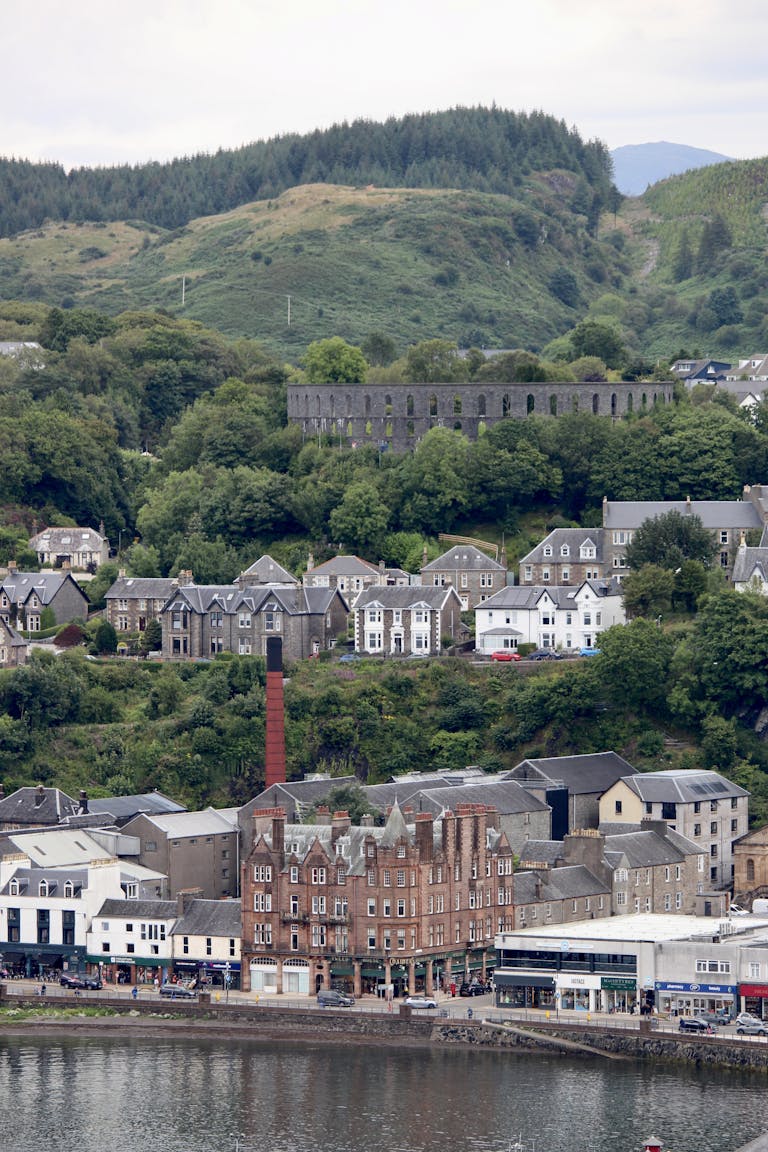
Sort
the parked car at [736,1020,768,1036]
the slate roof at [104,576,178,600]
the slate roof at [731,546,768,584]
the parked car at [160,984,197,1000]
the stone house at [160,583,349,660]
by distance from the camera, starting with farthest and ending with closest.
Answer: the slate roof at [104,576,178,600] → the stone house at [160,583,349,660] → the slate roof at [731,546,768,584] → the parked car at [160,984,197,1000] → the parked car at [736,1020,768,1036]

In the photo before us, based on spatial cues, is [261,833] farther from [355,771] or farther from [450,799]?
[355,771]

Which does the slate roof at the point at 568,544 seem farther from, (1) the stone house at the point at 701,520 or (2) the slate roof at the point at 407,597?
(2) the slate roof at the point at 407,597

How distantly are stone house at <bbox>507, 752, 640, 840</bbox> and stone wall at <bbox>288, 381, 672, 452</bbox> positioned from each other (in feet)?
114

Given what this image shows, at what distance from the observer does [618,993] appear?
89.4 metres

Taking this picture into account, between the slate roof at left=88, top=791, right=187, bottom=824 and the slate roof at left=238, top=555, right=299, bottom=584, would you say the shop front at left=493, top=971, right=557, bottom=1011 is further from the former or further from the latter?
the slate roof at left=238, top=555, right=299, bottom=584

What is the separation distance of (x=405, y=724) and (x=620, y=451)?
23019mm

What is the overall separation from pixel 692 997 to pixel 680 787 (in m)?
18.2

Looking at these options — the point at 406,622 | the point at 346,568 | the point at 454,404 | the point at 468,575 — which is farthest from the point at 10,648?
the point at 454,404

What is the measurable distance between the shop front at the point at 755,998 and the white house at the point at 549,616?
3545 cm

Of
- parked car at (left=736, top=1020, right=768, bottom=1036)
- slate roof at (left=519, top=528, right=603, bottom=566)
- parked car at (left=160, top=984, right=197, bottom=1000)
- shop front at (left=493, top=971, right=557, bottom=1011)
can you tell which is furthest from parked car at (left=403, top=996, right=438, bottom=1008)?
slate roof at (left=519, top=528, right=603, bottom=566)

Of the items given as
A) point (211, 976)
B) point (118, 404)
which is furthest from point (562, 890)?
point (118, 404)

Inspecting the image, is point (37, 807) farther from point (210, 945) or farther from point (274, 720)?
point (210, 945)

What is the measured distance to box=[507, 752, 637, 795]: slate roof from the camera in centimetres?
10650

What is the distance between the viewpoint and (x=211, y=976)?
312 feet
